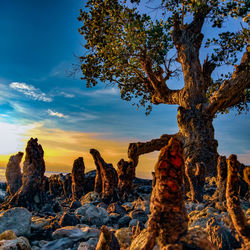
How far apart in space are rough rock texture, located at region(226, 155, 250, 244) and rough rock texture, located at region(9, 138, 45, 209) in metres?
10.7

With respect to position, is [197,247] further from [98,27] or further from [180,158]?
[98,27]

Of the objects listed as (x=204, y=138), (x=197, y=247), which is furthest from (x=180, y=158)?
(x=204, y=138)

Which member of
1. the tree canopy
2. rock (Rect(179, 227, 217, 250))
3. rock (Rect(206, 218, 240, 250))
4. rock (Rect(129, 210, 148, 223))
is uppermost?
the tree canopy

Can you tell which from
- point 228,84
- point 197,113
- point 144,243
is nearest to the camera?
point 144,243

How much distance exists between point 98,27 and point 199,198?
56.1ft

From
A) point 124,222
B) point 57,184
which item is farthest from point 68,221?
point 57,184

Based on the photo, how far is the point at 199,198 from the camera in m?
9.30

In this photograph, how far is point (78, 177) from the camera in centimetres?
1514

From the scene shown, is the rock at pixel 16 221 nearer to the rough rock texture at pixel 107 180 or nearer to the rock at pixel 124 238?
the rock at pixel 124 238

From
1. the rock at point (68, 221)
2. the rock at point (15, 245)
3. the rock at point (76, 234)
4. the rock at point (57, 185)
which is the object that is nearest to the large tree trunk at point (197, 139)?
the rock at point (68, 221)

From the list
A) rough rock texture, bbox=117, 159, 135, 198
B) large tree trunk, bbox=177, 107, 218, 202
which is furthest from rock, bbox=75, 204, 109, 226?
large tree trunk, bbox=177, 107, 218, 202

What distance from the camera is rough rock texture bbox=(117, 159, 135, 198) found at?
13.1 m

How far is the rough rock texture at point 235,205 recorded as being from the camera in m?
3.18

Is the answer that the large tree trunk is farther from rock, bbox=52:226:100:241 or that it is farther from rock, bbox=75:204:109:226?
rock, bbox=52:226:100:241
